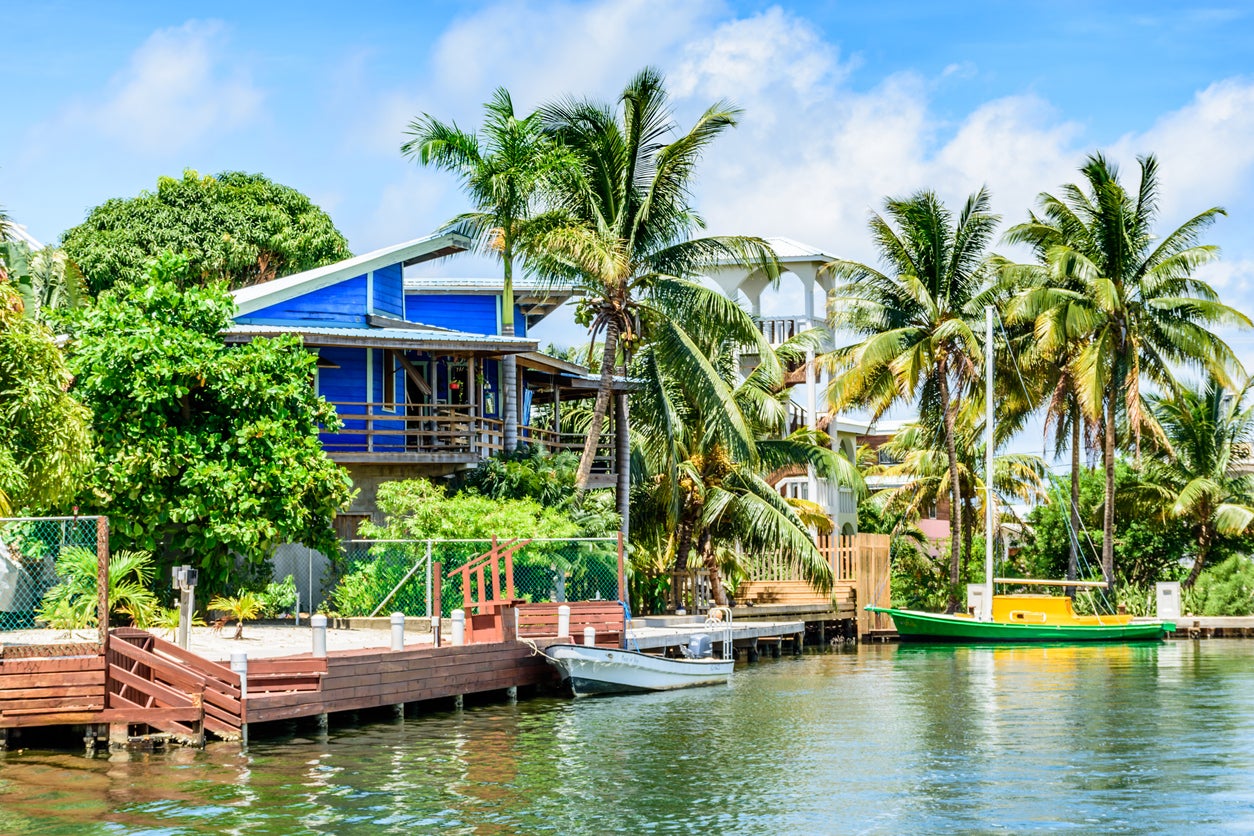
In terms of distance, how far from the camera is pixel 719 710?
2511 cm

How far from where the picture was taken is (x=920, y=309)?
151 ft

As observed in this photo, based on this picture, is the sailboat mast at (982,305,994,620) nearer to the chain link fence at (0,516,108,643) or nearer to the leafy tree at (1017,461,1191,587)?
the leafy tree at (1017,461,1191,587)

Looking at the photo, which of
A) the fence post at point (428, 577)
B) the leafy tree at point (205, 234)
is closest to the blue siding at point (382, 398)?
the fence post at point (428, 577)

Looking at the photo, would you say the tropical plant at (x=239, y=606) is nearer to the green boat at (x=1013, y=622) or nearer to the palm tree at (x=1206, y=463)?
the green boat at (x=1013, y=622)

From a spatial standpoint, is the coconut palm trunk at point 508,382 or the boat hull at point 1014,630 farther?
the boat hull at point 1014,630

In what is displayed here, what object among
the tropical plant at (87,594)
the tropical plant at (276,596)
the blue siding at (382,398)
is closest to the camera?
the tropical plant at (87,594)

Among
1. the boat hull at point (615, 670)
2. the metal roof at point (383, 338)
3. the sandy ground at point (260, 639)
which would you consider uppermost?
the metal roof at point (383, 338)

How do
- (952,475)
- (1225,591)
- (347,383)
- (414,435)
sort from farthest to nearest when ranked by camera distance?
1. (1225,591)
2. (952,475)
3. (414,435)
4. (347,383)

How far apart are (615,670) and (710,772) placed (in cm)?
814

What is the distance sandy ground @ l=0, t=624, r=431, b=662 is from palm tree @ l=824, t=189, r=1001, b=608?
21090mm

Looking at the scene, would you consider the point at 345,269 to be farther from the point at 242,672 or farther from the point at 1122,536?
the point at 1122,536

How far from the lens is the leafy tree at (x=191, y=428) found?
26719 mm

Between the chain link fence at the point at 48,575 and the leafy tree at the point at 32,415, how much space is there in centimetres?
82

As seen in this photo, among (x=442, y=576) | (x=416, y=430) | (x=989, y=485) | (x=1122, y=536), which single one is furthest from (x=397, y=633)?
(x=1122, y=536)
